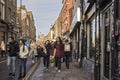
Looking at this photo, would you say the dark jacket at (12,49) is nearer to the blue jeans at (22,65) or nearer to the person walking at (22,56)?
the person walking at (22,56)

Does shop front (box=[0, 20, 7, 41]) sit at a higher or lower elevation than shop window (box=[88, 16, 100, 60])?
higher

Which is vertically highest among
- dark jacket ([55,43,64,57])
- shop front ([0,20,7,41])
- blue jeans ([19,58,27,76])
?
shop front ([0,20,7,41])

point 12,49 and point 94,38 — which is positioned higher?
point 94,38

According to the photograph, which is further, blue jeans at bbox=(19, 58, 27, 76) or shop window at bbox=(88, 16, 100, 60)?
blue jeans at bbox=(19, 58, 27, 76)

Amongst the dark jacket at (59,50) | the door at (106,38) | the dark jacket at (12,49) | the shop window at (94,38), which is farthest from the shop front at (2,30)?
the door at (106,38)

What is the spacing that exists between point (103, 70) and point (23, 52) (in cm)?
510

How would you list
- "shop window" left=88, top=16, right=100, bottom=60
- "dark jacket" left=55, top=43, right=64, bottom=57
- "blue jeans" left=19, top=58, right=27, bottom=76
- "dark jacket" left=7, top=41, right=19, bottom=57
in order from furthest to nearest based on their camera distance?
"dark jacket" left=55, top=43, right=64, bottom=57 < "blue jeans" left=19, top=58, right=27, bottom=76 < "dark jacket" left=7, top=41, right=19, bottom=57 < "shop window" left=88, top=16, right=100, bottom=60

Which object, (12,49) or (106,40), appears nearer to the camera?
(106,40)

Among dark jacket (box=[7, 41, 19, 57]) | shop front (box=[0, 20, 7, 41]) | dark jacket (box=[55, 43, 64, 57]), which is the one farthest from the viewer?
shop front (box=[0, 20, 7, 41])

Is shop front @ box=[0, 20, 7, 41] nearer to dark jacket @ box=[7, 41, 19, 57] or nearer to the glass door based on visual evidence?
dark jacket @ box=[7, 41, 19, 57]

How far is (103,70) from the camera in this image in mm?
12641

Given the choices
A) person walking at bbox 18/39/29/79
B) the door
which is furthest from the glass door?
person walking at bbox 18/39/29/79

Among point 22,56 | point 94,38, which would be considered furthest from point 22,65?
point 94,38

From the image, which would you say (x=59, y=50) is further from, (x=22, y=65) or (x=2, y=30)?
(x=2, y=30)
